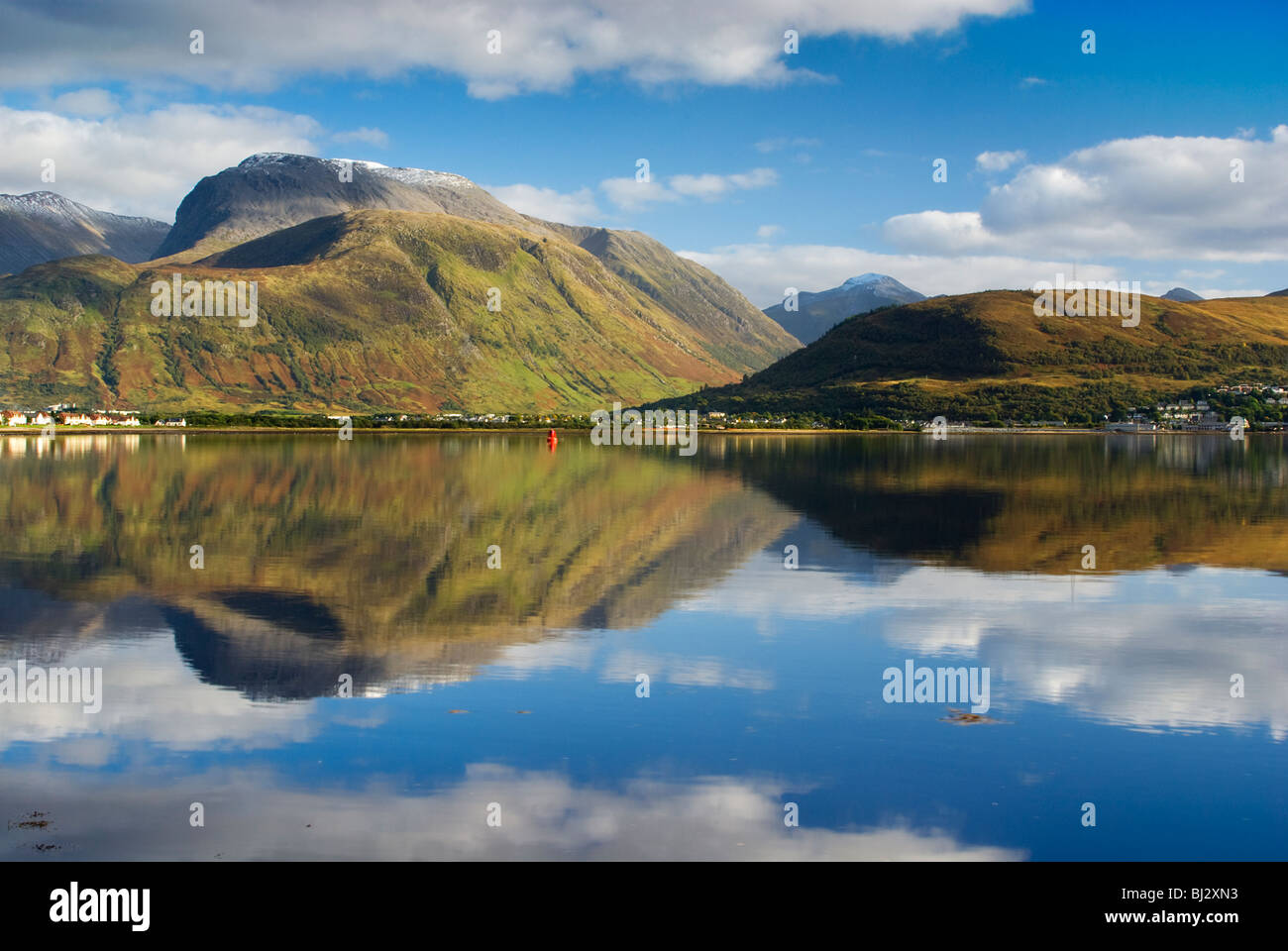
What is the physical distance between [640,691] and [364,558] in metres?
17.7

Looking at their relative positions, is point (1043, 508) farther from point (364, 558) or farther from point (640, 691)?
point (640, 691)

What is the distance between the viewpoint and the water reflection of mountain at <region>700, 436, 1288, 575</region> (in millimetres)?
36938

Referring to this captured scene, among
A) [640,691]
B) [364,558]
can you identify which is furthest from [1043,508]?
[640,691]

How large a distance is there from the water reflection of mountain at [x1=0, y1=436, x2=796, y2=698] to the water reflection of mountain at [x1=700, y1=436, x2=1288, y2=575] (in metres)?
4.96

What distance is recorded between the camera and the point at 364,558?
34312 mm

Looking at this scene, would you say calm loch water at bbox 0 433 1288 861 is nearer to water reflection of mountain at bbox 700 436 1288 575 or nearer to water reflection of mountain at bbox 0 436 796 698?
water reflection of mountain at bbox 0 436 796 698

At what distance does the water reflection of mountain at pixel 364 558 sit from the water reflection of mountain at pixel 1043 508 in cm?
496

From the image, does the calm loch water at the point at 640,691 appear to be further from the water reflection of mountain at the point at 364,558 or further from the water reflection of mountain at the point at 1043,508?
the water reflection of mountain at the point at 1043,508

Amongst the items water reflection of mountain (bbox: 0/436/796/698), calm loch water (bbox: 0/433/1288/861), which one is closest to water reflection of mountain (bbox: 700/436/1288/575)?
calm loch water (bbox: 0/433/1288/861)

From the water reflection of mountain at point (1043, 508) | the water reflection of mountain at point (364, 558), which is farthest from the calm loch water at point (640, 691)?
the water reflection of mountain at point (1043, 508)

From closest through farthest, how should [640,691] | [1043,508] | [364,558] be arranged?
[640,691], [364,558], [1043,508]
